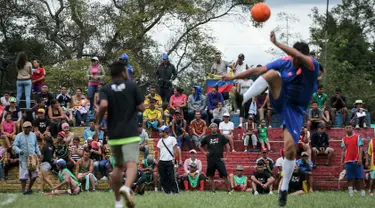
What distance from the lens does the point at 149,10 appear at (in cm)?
4153

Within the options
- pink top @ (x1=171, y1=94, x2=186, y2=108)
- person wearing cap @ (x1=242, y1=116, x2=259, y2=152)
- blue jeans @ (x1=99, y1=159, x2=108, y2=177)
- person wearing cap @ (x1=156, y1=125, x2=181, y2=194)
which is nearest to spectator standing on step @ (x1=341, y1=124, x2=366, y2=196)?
person wearing cap @ (x1=242, y1=116, x2=259, y2=152)

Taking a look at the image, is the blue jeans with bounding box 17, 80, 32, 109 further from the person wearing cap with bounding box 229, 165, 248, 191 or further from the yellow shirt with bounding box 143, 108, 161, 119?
the person wearing cap with bounding box 229, 165, 248, 191

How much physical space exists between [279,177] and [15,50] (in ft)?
85.4

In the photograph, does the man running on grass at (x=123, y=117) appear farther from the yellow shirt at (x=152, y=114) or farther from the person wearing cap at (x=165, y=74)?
the person wearing cap at (x=165, y=74)

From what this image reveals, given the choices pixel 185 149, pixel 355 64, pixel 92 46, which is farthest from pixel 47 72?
pixel 355 64

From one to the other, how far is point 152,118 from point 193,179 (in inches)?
122

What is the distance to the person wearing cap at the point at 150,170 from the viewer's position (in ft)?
75.5

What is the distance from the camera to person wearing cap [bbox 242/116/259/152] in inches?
976

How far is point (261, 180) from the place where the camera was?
2197 centimetres

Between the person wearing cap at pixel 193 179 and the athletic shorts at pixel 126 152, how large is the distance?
11810 millimetres

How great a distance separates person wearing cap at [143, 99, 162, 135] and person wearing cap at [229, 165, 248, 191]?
363 cm

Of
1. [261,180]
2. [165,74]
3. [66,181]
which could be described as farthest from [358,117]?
[66,181]

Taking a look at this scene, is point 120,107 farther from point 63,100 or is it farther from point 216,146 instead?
point 63,100

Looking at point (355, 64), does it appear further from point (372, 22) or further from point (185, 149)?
point (185, 149)
